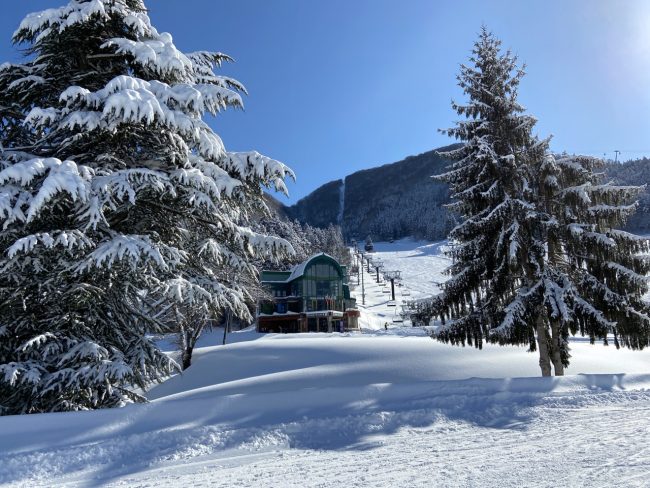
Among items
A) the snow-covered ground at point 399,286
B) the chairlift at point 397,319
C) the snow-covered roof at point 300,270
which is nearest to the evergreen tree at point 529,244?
the snow-covered ground at point 399,286

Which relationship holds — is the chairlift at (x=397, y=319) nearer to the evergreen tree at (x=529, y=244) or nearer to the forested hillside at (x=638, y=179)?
the evergreen tree at (x=529, y=244)

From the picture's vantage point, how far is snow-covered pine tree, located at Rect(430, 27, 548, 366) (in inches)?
448

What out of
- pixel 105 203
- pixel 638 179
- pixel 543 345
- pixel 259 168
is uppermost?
pixel 638 179

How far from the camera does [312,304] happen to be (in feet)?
145

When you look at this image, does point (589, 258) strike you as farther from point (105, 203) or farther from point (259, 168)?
point (105, 203)

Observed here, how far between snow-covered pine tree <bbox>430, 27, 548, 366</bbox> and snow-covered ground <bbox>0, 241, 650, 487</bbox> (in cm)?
365

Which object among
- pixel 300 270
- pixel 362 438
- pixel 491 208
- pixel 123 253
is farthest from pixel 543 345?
pixel 300 270

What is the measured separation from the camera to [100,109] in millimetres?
6418

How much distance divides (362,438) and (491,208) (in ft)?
27.1

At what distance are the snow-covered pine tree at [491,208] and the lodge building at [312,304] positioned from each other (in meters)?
31.4

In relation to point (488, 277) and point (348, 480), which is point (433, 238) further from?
point (348, 480)

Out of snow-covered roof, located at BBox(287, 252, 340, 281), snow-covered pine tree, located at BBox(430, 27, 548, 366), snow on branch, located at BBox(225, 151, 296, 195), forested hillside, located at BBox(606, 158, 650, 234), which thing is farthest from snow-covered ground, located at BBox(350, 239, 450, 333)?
forested hillside, located at BBox(606, 158, 650, 234)

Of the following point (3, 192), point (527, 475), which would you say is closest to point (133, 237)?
point (3, 192)

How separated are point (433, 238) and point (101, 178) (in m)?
138
